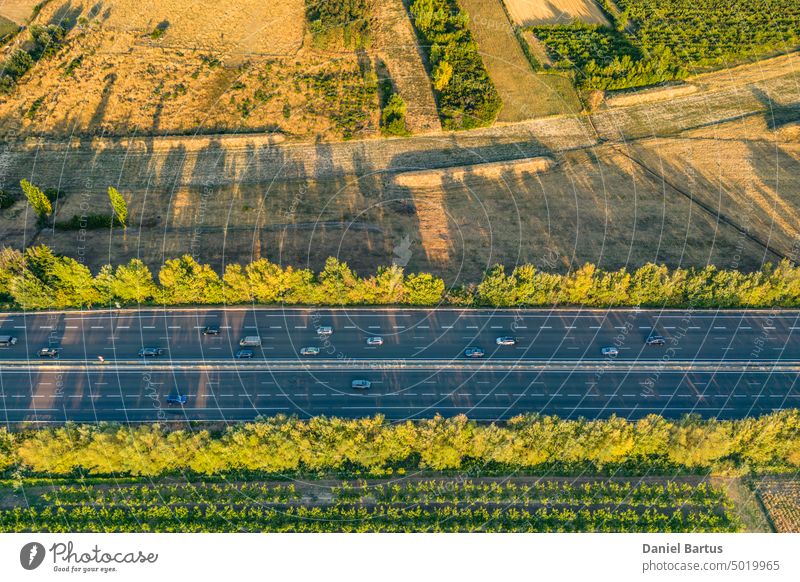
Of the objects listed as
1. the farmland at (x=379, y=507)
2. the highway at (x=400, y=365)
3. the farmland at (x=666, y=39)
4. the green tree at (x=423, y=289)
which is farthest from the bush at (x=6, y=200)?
the farmland at (x=666, y=39)

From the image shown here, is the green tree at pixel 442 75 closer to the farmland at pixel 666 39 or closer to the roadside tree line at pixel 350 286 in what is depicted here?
the farmland at pixel 666 39

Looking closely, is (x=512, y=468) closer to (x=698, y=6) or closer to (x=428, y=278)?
(x=428, y=278)

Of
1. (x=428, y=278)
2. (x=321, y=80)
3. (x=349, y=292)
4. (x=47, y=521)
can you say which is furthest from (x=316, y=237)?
(x=47, y=521)

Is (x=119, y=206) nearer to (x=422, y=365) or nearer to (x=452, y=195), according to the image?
(x=422, y=365)

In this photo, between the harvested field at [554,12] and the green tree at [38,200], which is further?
the harvested field at [554,12]

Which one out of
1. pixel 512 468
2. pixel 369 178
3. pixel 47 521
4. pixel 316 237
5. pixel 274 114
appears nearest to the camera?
pixel 47 521

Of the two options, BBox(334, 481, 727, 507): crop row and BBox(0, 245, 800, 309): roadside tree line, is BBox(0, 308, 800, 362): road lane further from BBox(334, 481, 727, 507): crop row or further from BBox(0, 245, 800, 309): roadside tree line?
BBox(334, 481, 727, 507): crop row
